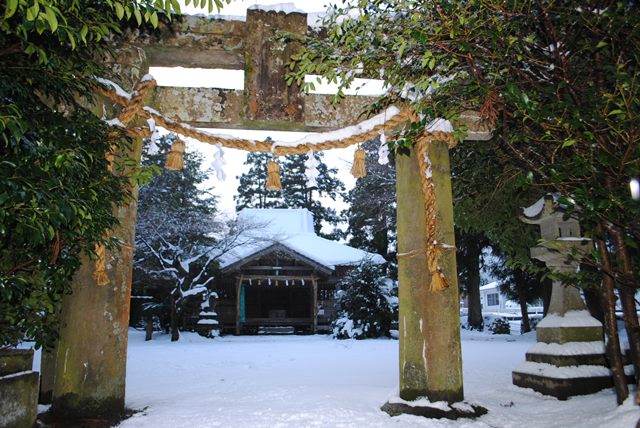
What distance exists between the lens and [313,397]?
491 centimetres

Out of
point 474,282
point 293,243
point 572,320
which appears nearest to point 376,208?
point 293,243

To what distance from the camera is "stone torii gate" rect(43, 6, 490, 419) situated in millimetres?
4238

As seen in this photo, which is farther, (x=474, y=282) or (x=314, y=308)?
(x=474, y=282)

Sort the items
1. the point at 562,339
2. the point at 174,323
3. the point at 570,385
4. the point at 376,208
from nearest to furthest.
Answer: the point at 570,385 → the point at 562,339 → the point at 174,323 → the point at 376,208

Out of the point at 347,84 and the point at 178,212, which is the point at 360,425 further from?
the point at 178,212

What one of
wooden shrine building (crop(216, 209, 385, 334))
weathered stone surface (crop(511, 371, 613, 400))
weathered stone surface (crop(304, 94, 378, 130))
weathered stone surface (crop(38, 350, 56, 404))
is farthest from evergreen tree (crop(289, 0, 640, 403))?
wooden shrine building (crop(216, 209, 385, 334))

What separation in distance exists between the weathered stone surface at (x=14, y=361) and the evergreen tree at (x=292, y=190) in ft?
110

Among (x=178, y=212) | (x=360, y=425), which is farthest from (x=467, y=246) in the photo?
(x=360, y=425)

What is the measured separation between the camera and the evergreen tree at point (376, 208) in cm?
1628

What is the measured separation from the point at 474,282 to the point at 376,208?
604 cm

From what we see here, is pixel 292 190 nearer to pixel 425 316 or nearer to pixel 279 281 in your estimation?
pixel 279 281

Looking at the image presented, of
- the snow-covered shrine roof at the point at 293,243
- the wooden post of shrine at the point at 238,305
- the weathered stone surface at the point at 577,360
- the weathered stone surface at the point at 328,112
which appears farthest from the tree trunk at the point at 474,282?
the weathered stone surface at the point at 328,112

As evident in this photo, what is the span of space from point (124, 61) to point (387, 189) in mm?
12614

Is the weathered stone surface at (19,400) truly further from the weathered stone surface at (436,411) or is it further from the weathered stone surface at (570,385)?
the weathered stone surface at (570,385)
